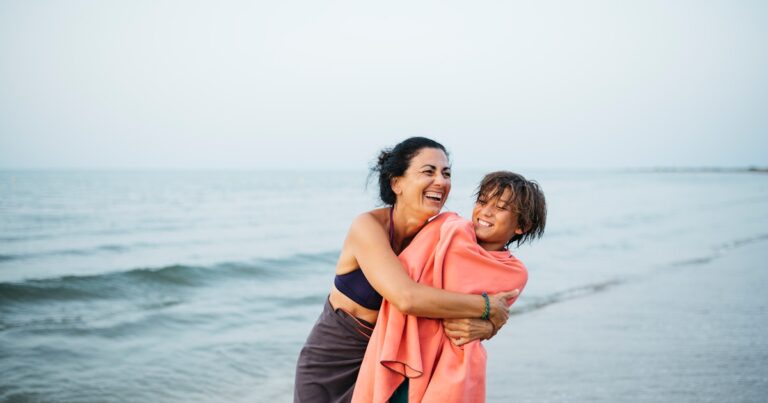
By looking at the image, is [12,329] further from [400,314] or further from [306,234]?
[306,234]

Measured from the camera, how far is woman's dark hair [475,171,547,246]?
2.63m

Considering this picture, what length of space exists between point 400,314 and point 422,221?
57 cm

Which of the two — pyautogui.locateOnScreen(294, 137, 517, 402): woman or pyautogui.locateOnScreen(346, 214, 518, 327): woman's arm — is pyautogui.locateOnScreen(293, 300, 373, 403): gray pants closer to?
pyautogui.locateOnScreen(294, 137, 517, 402): woman

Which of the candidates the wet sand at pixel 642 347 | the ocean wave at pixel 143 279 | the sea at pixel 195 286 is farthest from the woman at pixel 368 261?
the ocean wave at pixel 143 279

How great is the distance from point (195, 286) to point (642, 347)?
841 cm

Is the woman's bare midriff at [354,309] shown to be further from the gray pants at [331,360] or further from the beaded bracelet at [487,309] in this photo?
the beaded bracelet at [487,309]

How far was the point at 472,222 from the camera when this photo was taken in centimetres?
266

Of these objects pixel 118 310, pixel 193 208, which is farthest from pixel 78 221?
pixel 118 310

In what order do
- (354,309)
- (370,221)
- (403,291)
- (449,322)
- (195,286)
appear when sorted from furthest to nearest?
(195,286) < (354,309) < (370,221) < (449,322) < (403,291)

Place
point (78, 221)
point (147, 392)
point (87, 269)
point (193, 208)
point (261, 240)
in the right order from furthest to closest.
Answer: point (193, 208), point (78, 221), point (261, 240), point (87, 269), point (147, 392)

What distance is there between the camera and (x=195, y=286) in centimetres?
1148

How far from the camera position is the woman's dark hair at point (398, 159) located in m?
2.77

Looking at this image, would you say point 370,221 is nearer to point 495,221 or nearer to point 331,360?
point 495,221

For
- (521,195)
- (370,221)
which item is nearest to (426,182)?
(370,221)
